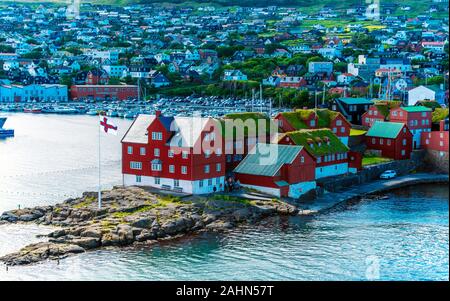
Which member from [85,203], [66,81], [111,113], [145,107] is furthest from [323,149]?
[66,81]

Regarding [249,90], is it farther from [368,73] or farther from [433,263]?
[433,263]

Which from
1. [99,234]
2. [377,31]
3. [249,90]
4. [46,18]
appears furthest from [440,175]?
[46,18]

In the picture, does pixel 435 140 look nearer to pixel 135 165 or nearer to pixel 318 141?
pixel 318 141

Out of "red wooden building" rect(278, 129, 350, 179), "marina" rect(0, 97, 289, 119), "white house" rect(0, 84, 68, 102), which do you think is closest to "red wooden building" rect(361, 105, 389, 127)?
"red wooden building" rect(278, 129, 350, 179)

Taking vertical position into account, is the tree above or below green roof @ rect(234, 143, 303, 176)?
below

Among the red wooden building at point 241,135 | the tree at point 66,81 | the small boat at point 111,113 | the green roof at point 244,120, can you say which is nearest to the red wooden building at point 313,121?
the green roof at point 244,120

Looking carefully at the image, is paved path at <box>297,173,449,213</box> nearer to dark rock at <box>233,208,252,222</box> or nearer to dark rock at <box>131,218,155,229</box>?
dark rock at <box>233,208,252,222</box>
